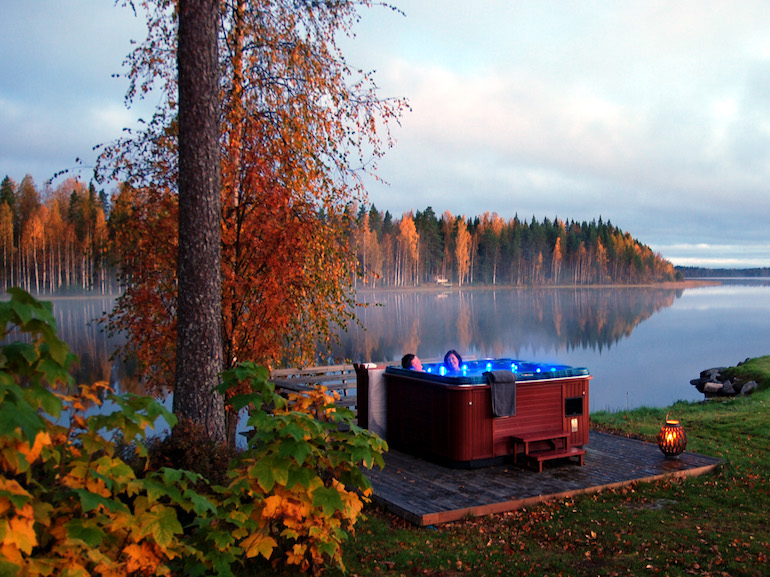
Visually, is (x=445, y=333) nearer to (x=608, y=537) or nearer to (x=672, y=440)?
(x=672, y=440)

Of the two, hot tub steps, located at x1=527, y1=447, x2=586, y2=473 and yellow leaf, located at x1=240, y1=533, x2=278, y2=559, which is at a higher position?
yellow leaf, located at x1=240, y1=533, x2=278, y2=559

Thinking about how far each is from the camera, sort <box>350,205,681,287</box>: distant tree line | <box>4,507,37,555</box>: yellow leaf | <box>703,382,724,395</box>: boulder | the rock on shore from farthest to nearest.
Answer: <box>350,205,681,287</box>: distant tree line
<box>703,382,724,395</box>: boulder
the rock on shore
<box>4,507,37,555</box>: yellow leaf

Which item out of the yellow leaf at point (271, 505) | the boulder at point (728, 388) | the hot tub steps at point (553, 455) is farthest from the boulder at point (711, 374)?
the yellow leaf at point (271, 505)

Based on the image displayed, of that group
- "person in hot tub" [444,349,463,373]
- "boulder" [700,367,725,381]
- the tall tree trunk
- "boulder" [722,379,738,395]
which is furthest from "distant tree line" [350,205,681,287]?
the tall tree trunk

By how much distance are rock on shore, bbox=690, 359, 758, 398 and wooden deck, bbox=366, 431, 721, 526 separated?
35.9 ft

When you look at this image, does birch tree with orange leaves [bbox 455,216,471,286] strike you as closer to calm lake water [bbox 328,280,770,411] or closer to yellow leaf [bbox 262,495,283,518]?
calm lake water [bbox 328,280,770,411]

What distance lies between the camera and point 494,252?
95.8m

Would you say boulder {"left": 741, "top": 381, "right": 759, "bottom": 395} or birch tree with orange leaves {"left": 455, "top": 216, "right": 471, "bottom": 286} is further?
birch tree with orange leaves {"left": 455, "top": 216, "right": 471, "bottom": 286}

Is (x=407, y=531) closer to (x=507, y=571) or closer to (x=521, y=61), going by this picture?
(x=507, y=571)

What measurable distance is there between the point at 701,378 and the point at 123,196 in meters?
21.1

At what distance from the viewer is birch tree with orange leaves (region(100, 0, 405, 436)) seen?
8.83 metres

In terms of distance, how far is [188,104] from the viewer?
6398 millimetres

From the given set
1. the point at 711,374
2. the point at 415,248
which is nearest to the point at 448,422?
the point at 711,374

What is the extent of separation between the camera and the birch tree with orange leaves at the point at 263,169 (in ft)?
29.0
